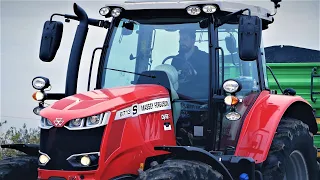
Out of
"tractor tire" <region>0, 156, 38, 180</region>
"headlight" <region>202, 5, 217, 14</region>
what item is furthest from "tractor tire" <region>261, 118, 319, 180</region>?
"tractor tire" <region>0, 156, 38, 180</region>

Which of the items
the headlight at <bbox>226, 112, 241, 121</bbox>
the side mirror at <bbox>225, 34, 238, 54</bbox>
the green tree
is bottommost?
the green tree

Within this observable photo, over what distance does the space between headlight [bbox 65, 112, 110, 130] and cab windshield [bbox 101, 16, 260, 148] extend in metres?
0.77

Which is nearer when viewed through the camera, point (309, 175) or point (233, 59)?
point (233, 59)

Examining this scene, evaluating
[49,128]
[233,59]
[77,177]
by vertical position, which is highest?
[233,59]

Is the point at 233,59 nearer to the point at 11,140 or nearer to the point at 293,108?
the point at 293,108

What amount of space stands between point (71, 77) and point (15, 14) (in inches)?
214

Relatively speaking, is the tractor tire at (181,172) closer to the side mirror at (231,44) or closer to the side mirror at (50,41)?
the side mirror at (231,44)

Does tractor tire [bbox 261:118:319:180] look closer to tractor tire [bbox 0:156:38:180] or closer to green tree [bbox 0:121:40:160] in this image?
tractor tire [bbox 0:156:38:180]

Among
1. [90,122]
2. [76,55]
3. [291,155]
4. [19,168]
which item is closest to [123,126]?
[90,122]

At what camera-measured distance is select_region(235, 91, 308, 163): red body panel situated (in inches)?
203

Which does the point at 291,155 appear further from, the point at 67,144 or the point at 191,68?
the point at 67,144

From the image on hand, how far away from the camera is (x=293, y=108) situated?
6.02m

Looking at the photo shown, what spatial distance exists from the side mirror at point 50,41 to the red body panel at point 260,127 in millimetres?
1714

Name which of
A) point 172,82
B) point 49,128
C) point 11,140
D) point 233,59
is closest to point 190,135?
point 172,82
